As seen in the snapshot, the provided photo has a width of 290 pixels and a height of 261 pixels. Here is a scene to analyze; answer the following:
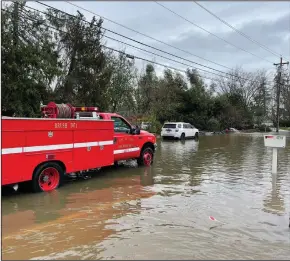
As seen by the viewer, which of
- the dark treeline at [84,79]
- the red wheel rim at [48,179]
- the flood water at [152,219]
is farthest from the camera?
the dark treeline at [84,79]

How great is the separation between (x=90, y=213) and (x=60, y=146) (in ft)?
8.55

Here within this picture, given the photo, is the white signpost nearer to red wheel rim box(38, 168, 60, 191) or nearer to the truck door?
the truck door

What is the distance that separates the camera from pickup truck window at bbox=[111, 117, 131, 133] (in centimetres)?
1204

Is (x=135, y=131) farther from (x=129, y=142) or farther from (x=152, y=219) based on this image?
(x=152, y=219)

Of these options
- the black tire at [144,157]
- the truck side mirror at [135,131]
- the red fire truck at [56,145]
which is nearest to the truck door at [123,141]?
the red fire truck at [56,145]

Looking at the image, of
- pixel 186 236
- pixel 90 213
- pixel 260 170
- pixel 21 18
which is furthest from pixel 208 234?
pixel 21 18

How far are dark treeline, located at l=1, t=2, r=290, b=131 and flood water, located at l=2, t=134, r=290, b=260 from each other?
34.2 feet

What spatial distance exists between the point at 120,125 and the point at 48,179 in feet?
12.5

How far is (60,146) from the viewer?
905cm

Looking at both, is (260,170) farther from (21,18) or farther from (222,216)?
(21,18)

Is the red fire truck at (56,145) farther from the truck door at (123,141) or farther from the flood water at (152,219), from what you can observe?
the flood water at (152,219)

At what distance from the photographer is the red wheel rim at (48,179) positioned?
883 centimetres

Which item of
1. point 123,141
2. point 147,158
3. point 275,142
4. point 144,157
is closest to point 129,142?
point 123,141

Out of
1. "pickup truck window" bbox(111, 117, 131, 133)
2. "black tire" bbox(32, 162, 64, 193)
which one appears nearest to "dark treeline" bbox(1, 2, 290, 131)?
A: "pickup truck window" bbox(111, 117, 131, 133)
